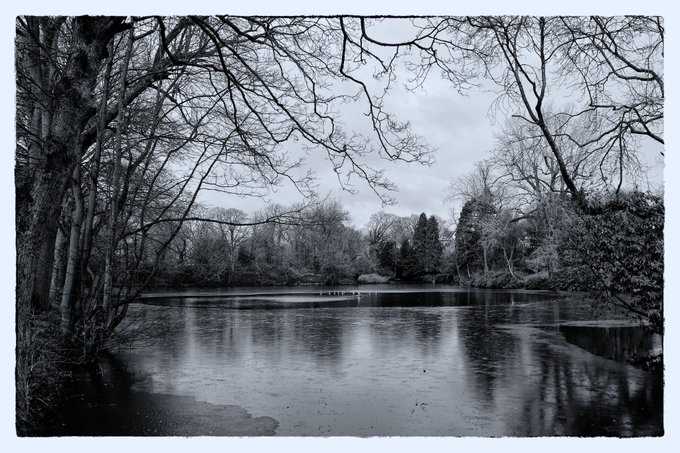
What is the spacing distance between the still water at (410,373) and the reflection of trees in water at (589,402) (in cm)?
1

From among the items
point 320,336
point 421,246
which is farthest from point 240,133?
point 421,246

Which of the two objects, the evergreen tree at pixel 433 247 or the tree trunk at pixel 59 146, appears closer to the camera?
the tree trunk at pixel 59 146

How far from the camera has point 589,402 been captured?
5391mm

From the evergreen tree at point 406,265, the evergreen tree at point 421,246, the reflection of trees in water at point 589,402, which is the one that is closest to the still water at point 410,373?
the reflection of trees in water at point 589,402

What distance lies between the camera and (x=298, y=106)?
264 inches

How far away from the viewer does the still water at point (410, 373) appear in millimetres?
4867

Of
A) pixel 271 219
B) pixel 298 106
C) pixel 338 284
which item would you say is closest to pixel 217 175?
pixel 271 219

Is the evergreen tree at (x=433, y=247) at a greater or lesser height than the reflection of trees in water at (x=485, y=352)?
greater

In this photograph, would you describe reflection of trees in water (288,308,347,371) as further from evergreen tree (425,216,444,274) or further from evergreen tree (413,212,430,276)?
evergreen tree (425,216,444,274)

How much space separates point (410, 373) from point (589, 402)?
1957 mm

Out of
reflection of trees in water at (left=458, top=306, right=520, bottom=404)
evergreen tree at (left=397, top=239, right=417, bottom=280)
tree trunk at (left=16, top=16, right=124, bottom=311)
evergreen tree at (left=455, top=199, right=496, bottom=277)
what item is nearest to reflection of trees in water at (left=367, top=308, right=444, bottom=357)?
reflection of trees in water at (left=458, top=306, right=520, bottom=404)

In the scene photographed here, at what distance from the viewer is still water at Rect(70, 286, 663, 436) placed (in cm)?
487

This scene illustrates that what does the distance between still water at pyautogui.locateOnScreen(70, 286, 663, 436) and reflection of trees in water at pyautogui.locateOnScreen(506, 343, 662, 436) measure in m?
0.01

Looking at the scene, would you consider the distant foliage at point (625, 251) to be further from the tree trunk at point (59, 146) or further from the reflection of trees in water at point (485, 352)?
the tree trunk at point (59, 146)
